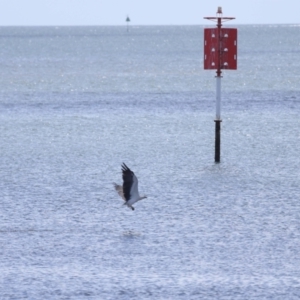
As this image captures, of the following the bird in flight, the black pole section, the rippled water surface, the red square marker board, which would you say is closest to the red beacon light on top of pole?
the red square marker board

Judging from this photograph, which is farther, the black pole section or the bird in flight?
the black pole section

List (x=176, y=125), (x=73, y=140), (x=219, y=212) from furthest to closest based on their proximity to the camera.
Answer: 1. (x=176, y=125)
2. (x=73, y=140)
3. (x=219, y=212)

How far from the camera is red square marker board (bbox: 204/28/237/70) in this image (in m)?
25.2

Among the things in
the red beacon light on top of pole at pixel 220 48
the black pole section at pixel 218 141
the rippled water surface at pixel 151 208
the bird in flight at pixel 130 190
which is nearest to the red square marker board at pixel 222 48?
the red beacon light on top of pole at pixel 220 48

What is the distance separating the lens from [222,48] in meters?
25.2

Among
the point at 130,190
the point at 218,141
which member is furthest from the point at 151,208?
the point at 218,141

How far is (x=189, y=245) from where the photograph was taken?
16.7 meters

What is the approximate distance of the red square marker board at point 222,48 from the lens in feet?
82.7

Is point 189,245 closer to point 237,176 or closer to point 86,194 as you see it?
point 86,194

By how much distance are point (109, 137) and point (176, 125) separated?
480 cm

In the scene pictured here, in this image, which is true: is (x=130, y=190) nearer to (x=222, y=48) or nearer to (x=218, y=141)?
(x=222, y=48)

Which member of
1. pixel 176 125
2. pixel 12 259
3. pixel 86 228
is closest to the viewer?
pixel 12 259

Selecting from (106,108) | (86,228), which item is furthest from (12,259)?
(106,108)

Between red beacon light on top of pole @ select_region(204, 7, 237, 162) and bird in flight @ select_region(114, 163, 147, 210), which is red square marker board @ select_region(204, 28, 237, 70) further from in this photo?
bird in flight @ select_region(114, 163, 147, 210)
